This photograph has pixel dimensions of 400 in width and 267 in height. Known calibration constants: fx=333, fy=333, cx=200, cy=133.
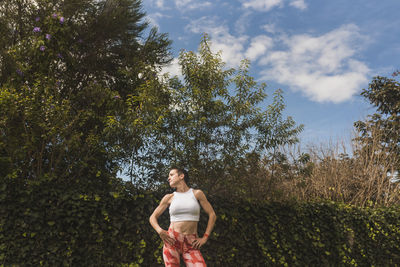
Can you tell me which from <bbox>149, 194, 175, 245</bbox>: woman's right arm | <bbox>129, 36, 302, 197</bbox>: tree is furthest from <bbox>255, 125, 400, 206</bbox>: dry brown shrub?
<bbox>149, 194, 175, 245</bbox>: woman's right arm

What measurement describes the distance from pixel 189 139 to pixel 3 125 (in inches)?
140

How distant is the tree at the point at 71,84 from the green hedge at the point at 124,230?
1.83 feet

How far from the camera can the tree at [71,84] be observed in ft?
21.1

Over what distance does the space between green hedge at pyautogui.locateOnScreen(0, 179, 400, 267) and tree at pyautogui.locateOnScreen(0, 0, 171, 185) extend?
559mm

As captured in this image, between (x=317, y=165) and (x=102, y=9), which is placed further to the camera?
(x=317, y=165)

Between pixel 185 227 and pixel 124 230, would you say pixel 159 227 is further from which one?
pixel 124 230

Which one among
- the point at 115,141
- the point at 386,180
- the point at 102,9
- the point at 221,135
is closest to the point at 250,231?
the point at 221,135

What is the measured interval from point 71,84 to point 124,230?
5.50 m

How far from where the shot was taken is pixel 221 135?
7637mm

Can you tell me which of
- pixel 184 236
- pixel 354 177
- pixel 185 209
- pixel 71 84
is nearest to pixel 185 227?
pixel 184 236

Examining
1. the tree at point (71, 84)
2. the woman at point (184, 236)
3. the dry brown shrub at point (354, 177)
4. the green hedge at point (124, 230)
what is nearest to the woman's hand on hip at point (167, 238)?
the woman at point (184, 236)

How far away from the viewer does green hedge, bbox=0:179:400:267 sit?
A: 533 cm

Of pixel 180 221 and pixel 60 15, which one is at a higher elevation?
pixel 60 15

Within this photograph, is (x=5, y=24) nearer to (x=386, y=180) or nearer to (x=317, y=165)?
(x=317, y=165)
